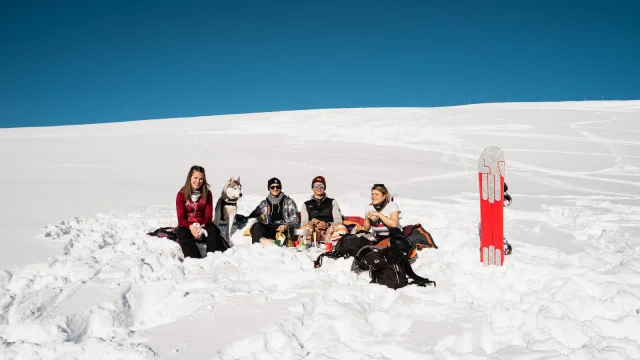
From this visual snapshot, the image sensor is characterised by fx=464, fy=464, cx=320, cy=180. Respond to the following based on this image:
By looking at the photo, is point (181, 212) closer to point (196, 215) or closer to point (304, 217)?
point (196, 215)

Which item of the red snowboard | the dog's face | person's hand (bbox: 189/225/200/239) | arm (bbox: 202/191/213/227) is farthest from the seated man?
the red snowboard

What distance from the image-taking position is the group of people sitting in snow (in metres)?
6.76

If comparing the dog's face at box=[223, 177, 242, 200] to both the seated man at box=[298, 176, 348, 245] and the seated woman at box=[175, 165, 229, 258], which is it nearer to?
the seated woman at box=[175, 165, 229, 258]

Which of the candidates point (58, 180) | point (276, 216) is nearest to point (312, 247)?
point (276, 216)

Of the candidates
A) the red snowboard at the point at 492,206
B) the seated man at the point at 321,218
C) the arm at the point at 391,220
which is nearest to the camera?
the red snowboard at the point at 492,206

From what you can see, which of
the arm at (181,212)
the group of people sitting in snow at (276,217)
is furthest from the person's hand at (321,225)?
the arm at (181,212)

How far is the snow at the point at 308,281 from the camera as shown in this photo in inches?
155

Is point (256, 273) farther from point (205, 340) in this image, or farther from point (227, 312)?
point (205, 340)

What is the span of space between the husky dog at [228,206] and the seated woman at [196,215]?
1.61 ft

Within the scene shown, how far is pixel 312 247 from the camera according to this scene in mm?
7578

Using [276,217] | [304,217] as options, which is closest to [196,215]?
[276,217]

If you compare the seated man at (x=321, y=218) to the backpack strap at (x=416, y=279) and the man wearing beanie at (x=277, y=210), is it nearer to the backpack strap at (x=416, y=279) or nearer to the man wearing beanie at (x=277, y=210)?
the man wearing beanie at (x=277, y=210)

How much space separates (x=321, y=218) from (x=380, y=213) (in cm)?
152

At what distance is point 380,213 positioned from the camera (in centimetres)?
668
